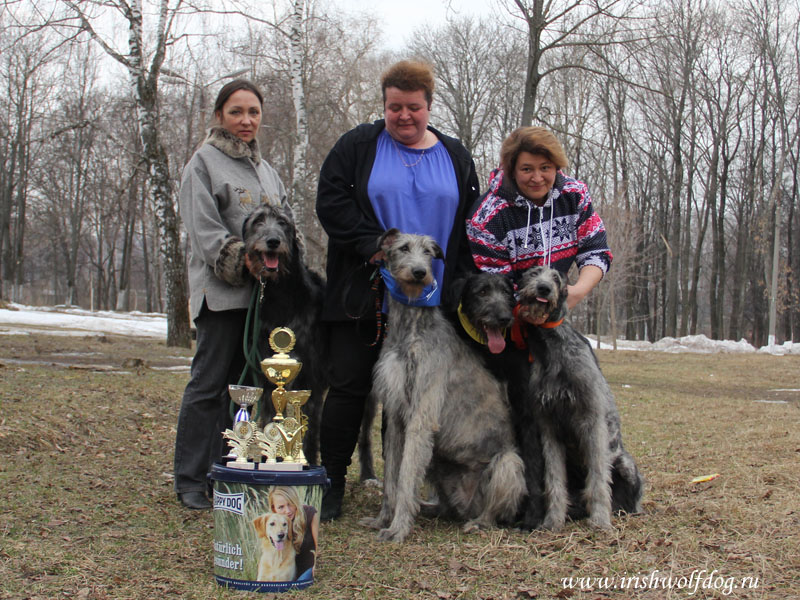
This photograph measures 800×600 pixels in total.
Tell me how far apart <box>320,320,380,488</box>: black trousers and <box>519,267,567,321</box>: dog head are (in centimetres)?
99

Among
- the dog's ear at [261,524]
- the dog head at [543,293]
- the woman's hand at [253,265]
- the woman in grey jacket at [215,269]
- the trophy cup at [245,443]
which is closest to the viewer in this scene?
the dog's ear at [261,524]

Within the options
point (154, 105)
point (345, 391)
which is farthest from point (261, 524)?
point (154, 105)

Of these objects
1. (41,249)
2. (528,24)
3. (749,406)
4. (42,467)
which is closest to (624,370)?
(749,406)

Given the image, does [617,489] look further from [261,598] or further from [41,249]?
[41,249]

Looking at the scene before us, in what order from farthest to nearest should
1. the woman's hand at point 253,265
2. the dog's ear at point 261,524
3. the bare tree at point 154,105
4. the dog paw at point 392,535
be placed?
the bare tree at point 154,105, the woman's hand at point 253,265, the dog paw at point 392,535, the dog's ear at point 261,524

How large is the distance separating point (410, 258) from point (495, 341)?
27.2 inches

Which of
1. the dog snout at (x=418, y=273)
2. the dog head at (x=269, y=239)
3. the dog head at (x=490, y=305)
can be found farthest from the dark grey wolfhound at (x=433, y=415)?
the dog head at (x=269, y=239)

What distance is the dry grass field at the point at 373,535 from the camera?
114 inches

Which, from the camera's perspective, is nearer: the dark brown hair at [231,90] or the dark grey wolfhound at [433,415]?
the dark grey wolfhound at [433,415]

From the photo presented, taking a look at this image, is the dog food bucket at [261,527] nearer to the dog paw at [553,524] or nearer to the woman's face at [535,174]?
the dog paw at [553,524]

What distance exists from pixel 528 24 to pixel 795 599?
9267 mm

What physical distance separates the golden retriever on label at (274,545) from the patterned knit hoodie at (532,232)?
2028 millimetres

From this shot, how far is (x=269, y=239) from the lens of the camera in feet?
12.9

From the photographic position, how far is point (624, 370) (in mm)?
15742
